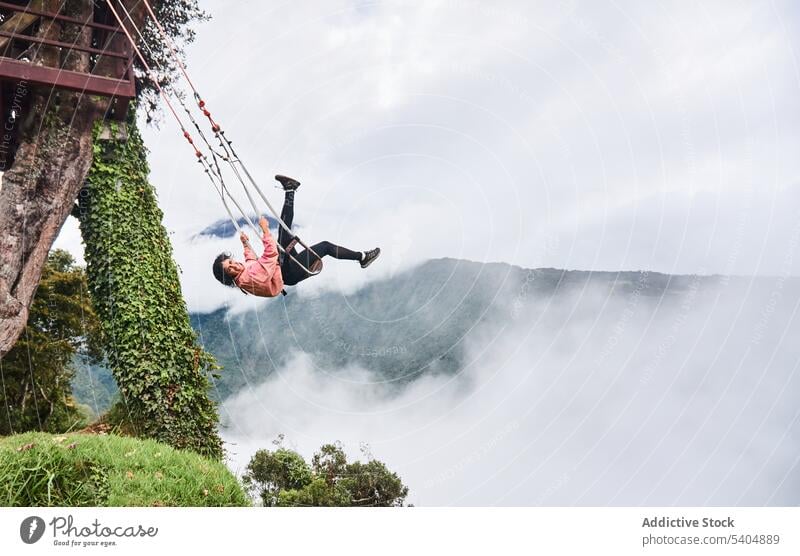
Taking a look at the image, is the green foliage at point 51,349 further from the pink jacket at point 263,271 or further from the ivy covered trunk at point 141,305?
the pink jacket at point 263,271

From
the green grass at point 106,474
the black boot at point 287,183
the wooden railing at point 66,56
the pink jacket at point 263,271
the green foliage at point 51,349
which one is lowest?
the green grass at point 106,474

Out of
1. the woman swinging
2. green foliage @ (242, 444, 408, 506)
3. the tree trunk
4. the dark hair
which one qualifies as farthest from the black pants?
the tree trunk

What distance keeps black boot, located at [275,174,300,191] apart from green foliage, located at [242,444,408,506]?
1.43m

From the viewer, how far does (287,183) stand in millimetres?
3428

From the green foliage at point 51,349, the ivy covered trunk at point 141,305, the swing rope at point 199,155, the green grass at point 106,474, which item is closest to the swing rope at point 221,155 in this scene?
the swing rope at point 199,155

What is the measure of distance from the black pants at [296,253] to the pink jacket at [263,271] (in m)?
0.05

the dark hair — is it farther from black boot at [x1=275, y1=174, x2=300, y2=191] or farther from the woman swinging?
black boot at [x1=275, y1=174, x2=300, y2=191]

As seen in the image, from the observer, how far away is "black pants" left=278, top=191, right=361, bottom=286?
3.31 meters

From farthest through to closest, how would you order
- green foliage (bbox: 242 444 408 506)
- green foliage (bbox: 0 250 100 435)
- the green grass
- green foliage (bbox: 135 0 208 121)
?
1. green foliage (bbox: 135 0 208 121)
2. green foliage (bbox: 0 250 100 435)
3. green foliage (bbox: 242 444 408 506)
4. the green grass

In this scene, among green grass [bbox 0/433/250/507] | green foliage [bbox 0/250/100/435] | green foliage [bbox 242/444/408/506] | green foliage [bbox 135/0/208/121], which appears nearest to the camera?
green grass [bbox 0/433/250/507]

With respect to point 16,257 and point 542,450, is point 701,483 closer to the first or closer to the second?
point 542,450

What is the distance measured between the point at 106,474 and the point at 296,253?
4.70 feet

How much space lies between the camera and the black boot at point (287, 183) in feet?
11.2
